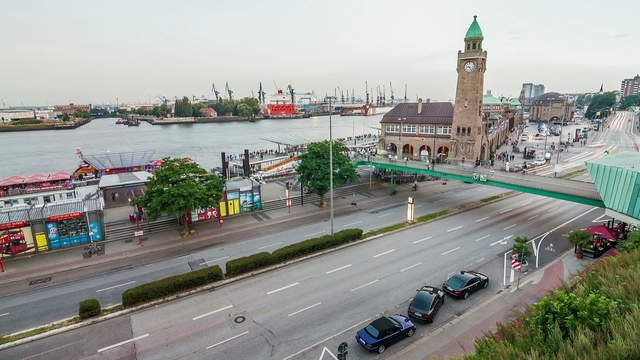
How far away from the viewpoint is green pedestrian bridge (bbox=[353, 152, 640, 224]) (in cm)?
2475

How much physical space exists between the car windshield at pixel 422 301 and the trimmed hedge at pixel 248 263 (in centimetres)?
1088

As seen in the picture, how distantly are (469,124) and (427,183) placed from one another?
12546 mm

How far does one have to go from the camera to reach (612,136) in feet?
345

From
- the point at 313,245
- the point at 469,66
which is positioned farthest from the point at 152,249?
the point at 469,66

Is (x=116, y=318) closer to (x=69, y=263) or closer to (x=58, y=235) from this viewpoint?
(x=69, y=263)

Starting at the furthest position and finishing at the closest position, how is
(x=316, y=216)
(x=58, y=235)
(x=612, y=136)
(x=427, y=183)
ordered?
(x=612, y=136) → (x=427, y=183) → (x=316, y=216) → (x=58, y=235)

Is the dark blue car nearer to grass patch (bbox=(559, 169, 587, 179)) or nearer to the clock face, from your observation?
the clock face

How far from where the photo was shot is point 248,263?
2438cm

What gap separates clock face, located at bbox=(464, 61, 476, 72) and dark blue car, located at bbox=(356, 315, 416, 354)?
4693 cm

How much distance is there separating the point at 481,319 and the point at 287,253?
13823 mm

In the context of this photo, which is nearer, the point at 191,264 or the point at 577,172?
the point at 191,264

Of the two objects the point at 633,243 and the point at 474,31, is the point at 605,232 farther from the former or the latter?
the point at 474,31

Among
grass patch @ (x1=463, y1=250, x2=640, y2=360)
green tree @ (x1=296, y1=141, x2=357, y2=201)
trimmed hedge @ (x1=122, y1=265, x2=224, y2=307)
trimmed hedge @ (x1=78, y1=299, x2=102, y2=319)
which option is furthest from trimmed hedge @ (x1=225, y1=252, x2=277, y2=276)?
grass patch @ (x1=463, y1=250, x2=640, y2=360)

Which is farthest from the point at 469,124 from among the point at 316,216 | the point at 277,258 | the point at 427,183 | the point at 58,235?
the point at 58,235
